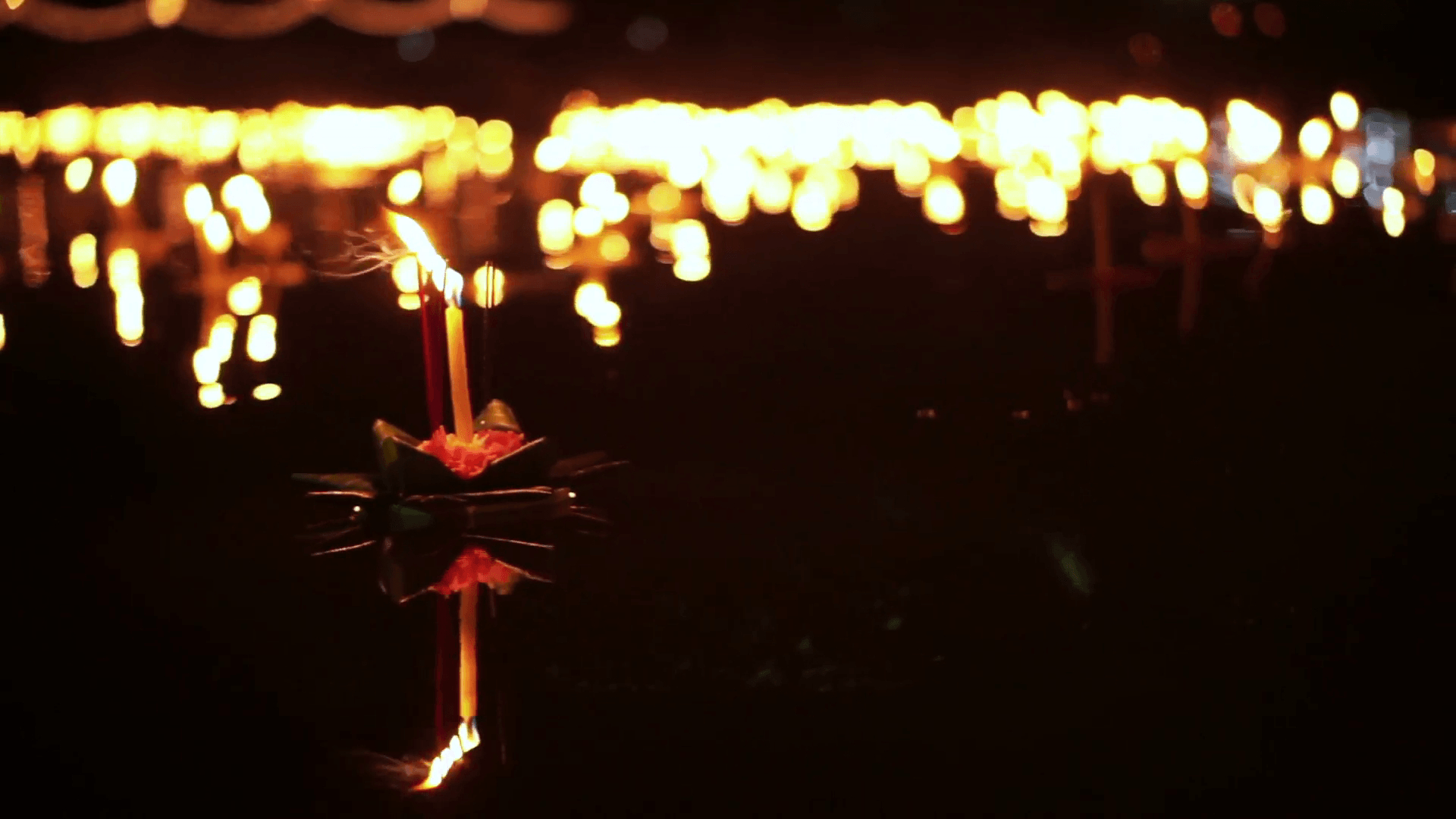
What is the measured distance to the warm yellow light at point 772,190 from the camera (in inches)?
745

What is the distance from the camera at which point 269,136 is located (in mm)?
33312

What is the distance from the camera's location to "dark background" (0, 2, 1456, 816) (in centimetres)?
304

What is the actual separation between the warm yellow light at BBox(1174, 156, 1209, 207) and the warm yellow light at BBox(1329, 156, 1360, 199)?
50.3 inches

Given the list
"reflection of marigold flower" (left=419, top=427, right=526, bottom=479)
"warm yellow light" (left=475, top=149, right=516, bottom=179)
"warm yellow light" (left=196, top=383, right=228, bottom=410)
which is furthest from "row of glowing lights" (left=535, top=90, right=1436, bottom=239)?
"reflection of marigold flower" (left=419, top=427, right=526, bottom=479)

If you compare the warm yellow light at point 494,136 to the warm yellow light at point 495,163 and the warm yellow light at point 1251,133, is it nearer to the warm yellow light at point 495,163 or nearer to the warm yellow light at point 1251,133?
the warm yellow light at point 495,163

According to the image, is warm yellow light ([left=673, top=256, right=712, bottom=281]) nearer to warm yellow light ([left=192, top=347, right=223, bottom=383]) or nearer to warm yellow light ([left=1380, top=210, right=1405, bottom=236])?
warm yellow light ([left=192, top=347, right=223, bottom=383])

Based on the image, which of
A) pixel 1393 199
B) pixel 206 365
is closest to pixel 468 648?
pixel 206 365

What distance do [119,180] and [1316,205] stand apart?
1505 cm

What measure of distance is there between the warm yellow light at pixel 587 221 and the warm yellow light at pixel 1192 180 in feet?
18.1

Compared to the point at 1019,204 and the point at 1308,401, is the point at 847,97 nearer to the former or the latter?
the point at 1019,204

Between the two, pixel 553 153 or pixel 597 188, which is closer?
pixel 597 188

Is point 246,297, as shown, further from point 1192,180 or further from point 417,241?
point 1192,180

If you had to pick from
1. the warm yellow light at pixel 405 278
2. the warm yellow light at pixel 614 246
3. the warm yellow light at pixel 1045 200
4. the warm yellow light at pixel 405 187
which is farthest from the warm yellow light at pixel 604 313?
the warm yellow light at pixel 405 187

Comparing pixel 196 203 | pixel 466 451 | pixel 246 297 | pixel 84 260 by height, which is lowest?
pixel 466 451
